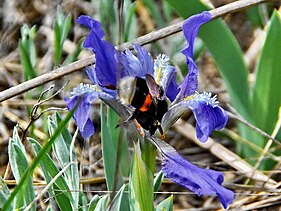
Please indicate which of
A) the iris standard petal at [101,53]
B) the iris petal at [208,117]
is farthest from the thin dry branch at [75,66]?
the iris petal at [208,117]

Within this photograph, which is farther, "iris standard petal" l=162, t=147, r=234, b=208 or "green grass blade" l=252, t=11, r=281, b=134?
"green grass blade" l=252, t=11, r=281, b=134

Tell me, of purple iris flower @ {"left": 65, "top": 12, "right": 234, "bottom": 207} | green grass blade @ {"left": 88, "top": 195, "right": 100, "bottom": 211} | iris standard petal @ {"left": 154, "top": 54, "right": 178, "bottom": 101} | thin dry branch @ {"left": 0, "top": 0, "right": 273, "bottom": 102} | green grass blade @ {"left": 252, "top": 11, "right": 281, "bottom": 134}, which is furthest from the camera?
green grass blade @ {"left": 252, "top": 11, "right": 281, "bottom": 134}

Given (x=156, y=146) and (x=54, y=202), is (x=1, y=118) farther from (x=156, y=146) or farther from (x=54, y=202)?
(x=156, y=146)

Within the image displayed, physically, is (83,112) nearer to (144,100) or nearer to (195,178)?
(144,100)

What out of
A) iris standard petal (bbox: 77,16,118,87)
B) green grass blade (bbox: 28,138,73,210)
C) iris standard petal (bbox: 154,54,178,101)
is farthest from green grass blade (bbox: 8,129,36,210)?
iris standard petal (bbox: 154,54,178,101)

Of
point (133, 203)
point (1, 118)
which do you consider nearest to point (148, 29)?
point (1, 118)

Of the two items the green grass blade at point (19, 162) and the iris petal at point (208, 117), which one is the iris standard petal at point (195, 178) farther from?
the green grass blade at point (19, 162)

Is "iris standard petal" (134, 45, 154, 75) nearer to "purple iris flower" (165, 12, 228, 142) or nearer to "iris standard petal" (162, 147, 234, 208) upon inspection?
"purple iris flower" (165, 12, 228, 142)
